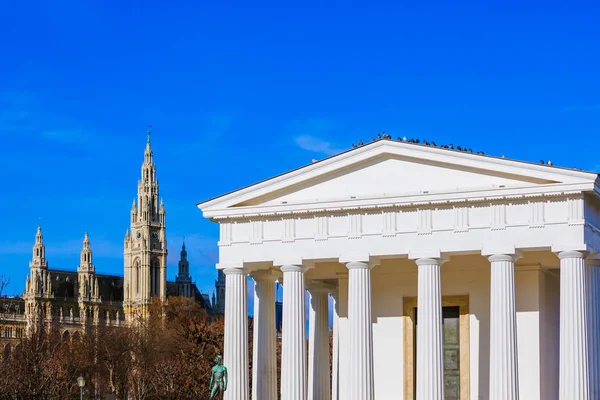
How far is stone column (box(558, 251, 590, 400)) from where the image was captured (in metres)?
38.0

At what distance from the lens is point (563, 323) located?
38.6 m

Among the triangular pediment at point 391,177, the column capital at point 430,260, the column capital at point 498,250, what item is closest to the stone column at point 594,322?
the column capital at point 498,250

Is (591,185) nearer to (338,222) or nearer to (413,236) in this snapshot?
(413,236)

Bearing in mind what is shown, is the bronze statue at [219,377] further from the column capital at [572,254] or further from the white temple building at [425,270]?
the column capital at [572,254]

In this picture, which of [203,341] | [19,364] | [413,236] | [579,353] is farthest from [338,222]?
[203,341]

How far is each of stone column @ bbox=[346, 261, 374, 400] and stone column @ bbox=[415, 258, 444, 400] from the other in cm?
200

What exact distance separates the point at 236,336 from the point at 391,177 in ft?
28.2

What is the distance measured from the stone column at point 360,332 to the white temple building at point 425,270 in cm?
5

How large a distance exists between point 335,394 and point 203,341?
47.5 metres

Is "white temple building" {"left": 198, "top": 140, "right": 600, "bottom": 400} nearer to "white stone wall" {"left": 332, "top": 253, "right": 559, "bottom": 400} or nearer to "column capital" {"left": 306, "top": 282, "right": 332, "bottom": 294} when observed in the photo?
"white stone wall" {"left": 332, "top": 253, "right": 559, "bottom": 400}

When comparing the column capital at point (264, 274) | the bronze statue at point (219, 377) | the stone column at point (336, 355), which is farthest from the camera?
the stone column at point (336, 355)

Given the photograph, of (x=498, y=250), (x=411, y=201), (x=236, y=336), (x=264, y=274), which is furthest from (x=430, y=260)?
(x=236, y=336)

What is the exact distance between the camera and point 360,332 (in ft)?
135

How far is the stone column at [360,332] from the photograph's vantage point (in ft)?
134
